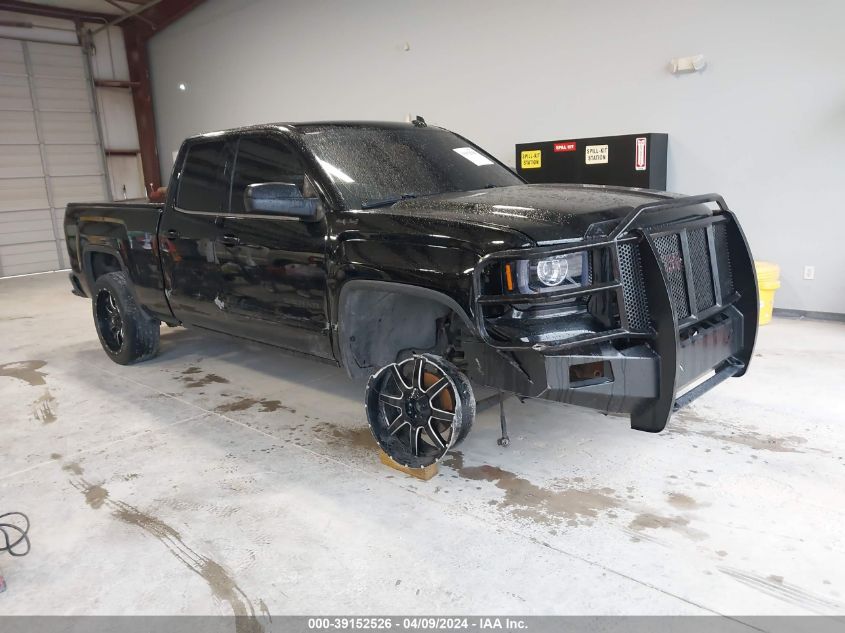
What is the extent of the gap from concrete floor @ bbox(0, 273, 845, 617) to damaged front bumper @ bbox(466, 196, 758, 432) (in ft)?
1.66

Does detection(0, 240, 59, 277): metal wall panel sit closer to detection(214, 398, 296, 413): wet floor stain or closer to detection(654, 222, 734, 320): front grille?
detection(214, 398, 296, 413): wet floor stain

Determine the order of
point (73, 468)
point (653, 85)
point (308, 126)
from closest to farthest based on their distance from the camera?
point (73, 468), point (308, 126), point (653, 85)

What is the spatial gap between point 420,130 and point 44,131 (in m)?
11.6

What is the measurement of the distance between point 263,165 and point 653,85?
4.32 metres

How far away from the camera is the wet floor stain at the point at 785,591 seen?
6.66 feet

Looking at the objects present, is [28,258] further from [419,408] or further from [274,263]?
[419,408]

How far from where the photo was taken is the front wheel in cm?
275

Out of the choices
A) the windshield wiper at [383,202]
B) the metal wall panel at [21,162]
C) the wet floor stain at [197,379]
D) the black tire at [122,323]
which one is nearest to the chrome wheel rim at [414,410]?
the windshield wiper at [383,202]

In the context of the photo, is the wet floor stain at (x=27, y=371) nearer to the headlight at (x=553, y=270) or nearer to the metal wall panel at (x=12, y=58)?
the headlight at (x=553, y=270)

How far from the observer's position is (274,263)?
134 inches

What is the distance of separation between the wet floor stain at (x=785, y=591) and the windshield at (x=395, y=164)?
2162mm

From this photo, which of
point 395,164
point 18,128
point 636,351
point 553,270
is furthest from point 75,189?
point 636,351

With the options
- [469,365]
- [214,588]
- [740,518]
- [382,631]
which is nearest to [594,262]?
[469,365]

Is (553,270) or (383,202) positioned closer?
(553,270)
